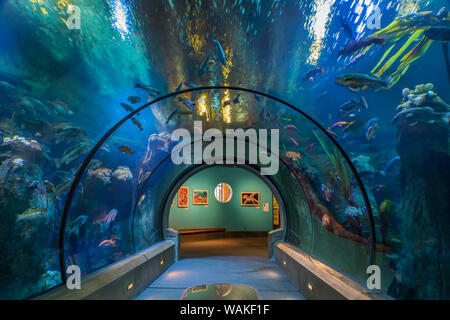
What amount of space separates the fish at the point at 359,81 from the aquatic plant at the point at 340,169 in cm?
158

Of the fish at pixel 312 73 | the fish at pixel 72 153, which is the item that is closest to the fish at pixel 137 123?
the fish at pixel 72 153

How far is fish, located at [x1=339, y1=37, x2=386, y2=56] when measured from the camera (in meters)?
3.08

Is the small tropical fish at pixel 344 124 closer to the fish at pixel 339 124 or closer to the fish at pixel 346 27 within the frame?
the fish at pixel 339 124

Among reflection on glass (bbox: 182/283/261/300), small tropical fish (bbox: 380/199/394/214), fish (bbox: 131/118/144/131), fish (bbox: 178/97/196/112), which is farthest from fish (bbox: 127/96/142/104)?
small tropical fish (bbox: 380/199/394/214)

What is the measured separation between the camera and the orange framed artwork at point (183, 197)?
14998 millimetres

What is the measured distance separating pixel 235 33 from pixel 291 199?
6782mm

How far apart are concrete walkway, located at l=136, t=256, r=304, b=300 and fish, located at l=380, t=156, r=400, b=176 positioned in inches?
135

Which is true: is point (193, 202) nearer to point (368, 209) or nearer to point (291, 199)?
point (291, 199)

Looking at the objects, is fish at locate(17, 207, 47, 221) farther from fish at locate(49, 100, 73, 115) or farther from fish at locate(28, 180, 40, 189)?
fish at locate(49, 100, 73, 115)

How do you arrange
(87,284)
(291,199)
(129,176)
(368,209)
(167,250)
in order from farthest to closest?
(291,199)
(167,250)
(129,176)
(368,209)
(87,284)

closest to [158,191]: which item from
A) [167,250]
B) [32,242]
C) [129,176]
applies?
[167,250]

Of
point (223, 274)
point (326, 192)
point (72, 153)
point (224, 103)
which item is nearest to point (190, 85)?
point (224, 103)

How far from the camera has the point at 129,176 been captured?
6074 mm

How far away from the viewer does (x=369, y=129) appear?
3789 mm
